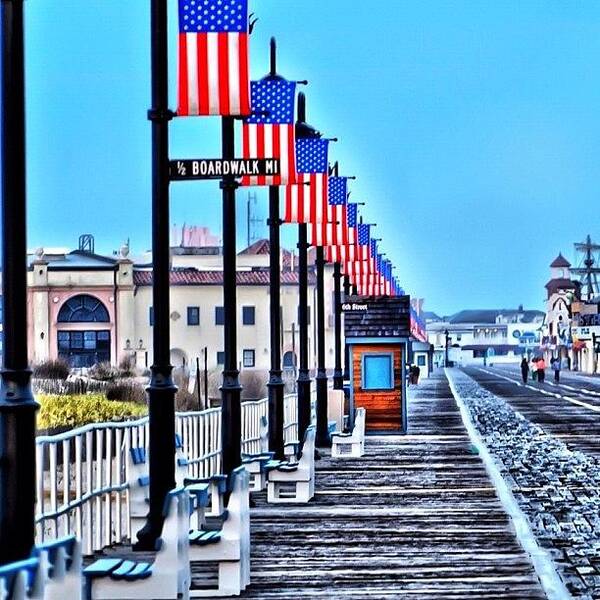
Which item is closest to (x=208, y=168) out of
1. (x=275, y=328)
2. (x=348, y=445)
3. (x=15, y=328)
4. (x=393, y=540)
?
(x=393, y=540)

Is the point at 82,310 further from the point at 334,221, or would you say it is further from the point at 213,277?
the point at 334,221

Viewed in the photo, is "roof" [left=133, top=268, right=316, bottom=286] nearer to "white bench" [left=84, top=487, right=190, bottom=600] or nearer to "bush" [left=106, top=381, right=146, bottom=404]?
"bush" [left=106, top=381, right=146, bottom=404]

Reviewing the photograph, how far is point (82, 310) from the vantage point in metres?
104

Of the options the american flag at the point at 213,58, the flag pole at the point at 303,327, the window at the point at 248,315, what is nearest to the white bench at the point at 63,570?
the american flag at the point at 213,58

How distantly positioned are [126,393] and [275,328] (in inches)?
1488

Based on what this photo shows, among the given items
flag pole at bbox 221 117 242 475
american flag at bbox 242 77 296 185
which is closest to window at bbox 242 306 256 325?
american flag at bbox 242 77 296 185

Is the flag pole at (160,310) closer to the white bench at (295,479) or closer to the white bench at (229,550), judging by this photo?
the white bench at (229,550)

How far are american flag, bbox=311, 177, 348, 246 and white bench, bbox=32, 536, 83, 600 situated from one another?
19.7m

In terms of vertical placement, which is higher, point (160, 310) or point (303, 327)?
point (303, 327)

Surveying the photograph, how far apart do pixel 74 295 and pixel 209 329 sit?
387 inches

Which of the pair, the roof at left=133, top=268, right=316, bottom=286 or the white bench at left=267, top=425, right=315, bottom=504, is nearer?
the white bench at left=267, top=425, right=315, bottom=504

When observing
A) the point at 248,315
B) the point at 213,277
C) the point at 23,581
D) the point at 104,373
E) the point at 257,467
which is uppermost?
the point at 213,277

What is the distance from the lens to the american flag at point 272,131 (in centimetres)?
1986

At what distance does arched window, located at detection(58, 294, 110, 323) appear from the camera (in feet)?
340
